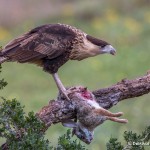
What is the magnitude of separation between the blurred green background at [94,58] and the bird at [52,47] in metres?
3.04

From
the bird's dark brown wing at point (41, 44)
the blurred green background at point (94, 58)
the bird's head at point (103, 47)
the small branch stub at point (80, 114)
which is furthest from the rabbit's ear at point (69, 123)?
the blurred green background at point (94, 58)

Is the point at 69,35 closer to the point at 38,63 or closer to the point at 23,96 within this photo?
the point at 38,63

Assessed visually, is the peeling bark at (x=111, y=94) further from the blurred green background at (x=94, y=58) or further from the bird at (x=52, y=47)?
the blurred green background at (x=94, y=58)

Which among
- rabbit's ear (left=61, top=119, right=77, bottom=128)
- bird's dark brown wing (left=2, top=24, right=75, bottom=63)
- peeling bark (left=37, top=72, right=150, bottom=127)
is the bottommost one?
rabbit's ear (left=61, top=119, right=77, bottom=128)

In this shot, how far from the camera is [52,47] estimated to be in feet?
21.2

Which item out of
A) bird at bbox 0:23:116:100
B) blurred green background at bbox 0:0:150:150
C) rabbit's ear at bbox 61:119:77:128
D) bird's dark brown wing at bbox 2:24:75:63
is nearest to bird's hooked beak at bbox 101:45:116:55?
bird at bbox 0:23:116:100

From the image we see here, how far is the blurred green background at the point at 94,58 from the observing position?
37.0ft

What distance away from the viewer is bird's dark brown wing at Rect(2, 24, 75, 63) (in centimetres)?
621

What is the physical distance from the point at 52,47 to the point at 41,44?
0.13 m

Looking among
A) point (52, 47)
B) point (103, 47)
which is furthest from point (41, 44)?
point (103, 47)

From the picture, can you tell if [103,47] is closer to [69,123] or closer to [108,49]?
[108,49]

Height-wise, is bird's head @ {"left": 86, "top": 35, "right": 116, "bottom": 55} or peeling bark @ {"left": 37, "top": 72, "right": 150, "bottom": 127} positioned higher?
bird's head @ {"left": 86, "top": 35, "right": 116, "bottom": 55}

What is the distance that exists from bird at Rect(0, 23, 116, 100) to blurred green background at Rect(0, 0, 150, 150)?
3042 mm

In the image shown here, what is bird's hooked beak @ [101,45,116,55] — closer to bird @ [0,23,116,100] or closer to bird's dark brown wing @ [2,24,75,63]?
bird @ [0,23,116,100]
